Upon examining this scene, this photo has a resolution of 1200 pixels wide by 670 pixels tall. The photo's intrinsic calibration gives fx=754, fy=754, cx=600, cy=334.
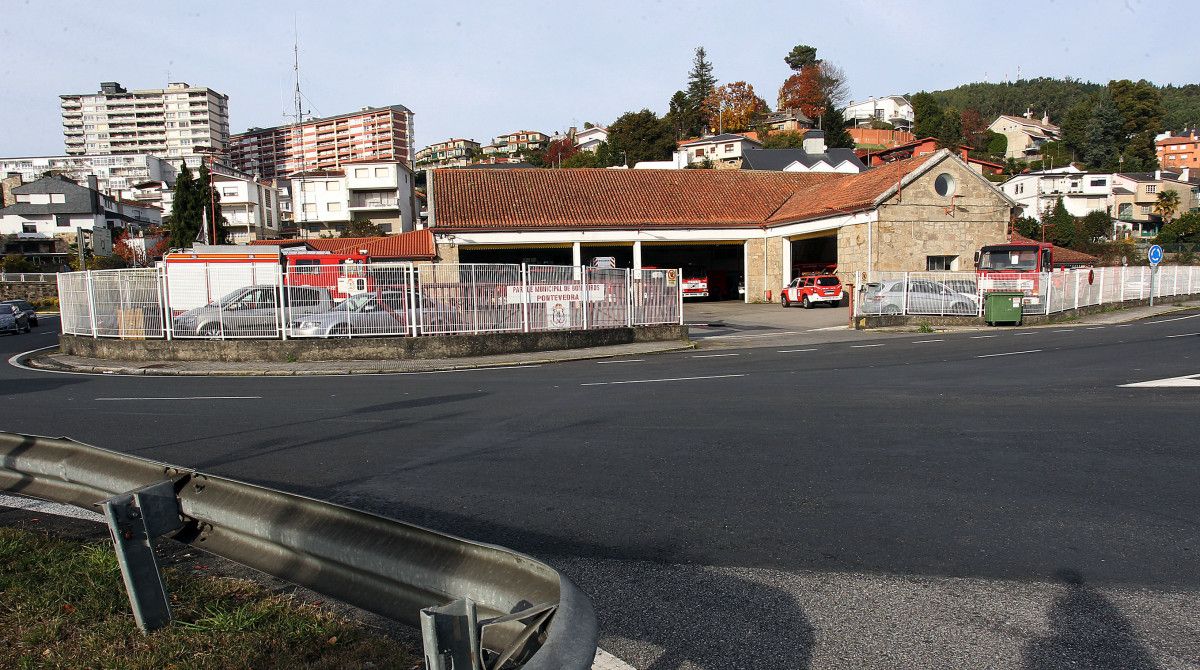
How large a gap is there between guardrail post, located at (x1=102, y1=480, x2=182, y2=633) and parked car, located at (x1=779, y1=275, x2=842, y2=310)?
3377 centimetres

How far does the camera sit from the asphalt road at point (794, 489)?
3.52 m

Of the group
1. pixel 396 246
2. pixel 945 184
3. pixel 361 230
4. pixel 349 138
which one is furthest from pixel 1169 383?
pixel 349 138

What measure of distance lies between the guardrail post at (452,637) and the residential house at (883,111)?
149m

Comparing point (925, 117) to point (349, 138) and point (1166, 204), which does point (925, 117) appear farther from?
point (349, 138)

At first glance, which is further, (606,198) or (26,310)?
(606,198)

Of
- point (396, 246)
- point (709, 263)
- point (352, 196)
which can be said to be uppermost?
point (352, 196)

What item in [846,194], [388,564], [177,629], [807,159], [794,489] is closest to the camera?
[388,564]

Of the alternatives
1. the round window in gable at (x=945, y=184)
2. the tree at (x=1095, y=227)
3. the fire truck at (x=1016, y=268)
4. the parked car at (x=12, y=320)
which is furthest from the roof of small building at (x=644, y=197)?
the tree at (x=1095, y=227)

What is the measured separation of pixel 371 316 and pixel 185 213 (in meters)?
48.8

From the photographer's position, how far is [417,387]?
13000 mm

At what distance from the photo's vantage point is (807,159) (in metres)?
75.8

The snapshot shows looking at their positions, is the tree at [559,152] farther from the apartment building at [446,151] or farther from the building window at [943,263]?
the building window at [943,263]

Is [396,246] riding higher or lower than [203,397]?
higher

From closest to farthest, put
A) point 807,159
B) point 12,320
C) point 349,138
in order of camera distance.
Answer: point 12,320
point 807,159
point 349,138
